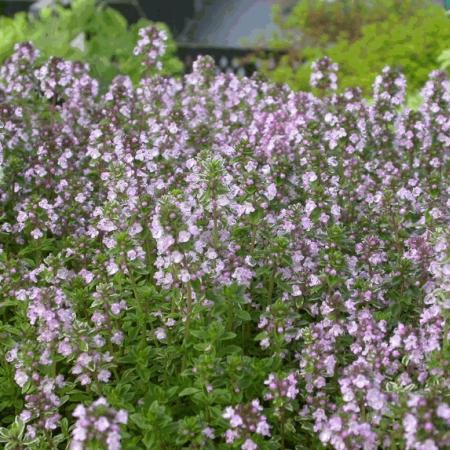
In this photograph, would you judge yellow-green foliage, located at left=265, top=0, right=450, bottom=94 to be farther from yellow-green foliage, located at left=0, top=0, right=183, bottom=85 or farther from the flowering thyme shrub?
the flowering thyme shrub

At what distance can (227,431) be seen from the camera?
3.14m

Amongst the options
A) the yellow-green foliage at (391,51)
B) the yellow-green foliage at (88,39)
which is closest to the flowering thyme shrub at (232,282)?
the yellow-green foliage at (88,39)

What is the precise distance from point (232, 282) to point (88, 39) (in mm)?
7468

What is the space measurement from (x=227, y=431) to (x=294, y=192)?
1.84m

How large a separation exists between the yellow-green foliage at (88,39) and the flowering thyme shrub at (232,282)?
3566 mm

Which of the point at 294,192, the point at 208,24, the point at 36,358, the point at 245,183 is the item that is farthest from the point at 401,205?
the point at 208,24

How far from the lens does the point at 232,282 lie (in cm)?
378

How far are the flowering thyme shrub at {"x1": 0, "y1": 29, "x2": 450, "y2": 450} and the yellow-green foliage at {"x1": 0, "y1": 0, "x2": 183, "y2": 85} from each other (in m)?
3.57

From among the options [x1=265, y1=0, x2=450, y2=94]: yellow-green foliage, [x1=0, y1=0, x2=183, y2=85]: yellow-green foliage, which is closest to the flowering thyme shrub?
[x1=0, y1=0, x2=183, y2=85]: yellow-green foliage

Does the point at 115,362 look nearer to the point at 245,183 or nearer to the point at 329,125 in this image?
the point at 245,183

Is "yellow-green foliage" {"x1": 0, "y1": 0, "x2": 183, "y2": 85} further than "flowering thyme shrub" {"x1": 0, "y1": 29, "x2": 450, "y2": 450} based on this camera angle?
Yes

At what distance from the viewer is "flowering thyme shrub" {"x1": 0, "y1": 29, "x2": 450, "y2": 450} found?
10.5 feet

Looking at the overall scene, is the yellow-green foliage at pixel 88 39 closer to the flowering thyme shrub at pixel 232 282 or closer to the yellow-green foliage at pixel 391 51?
the yellow-green foliage at pixel 391 51

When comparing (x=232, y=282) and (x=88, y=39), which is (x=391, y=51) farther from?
(x=232, y=282)
